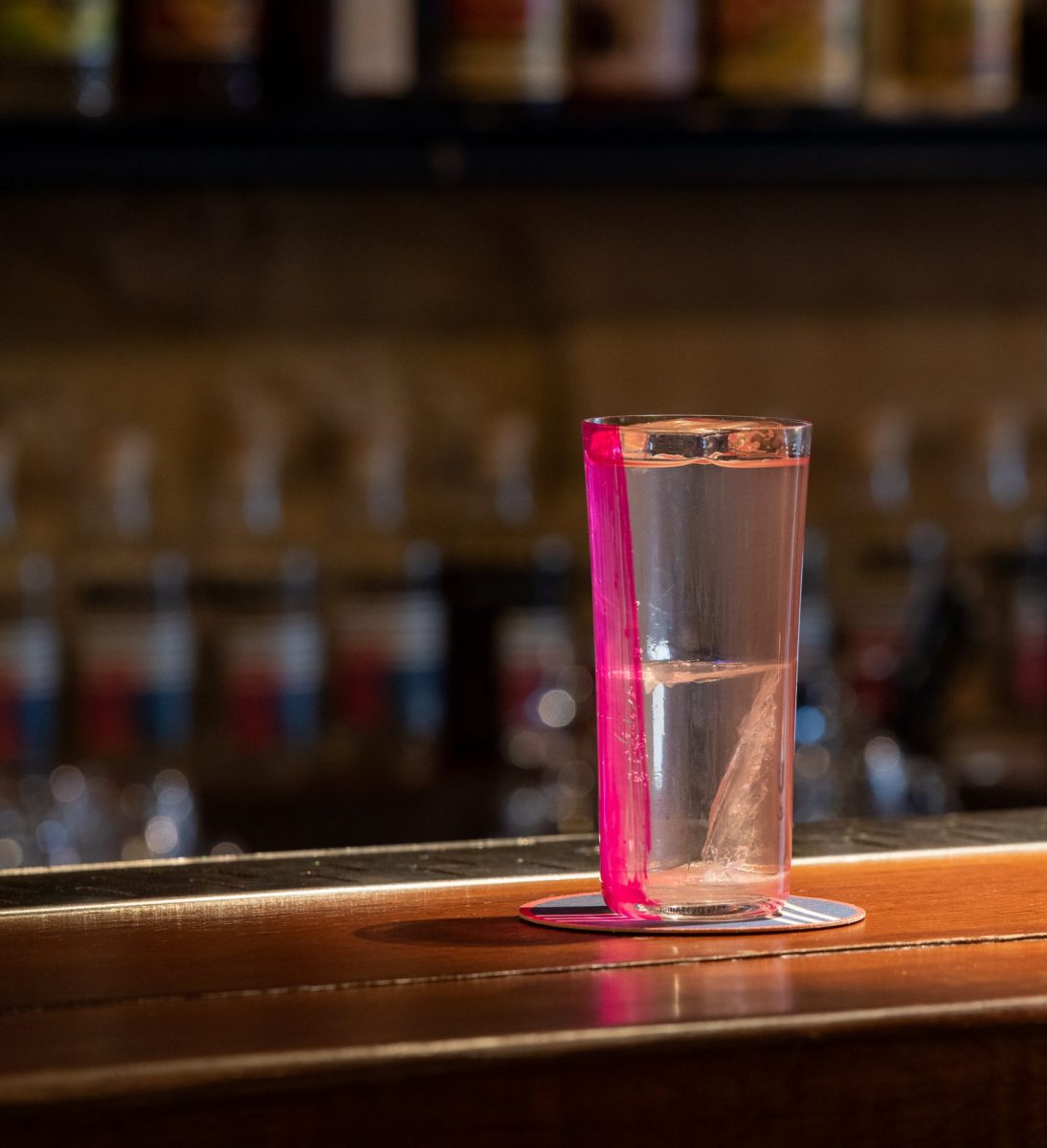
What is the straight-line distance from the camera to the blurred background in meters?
1.77

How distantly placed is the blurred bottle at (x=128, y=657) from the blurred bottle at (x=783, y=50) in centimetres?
77

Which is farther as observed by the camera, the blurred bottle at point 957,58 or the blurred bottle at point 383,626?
the blurred bottle at point 383,626

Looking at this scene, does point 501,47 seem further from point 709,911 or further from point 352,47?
point 709,911

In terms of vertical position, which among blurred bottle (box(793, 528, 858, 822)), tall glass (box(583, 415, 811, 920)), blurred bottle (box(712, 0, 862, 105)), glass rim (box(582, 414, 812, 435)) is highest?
blurred bottle (box(712, 0, 862, 105))

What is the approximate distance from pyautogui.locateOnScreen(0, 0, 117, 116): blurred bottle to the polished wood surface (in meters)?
1.39

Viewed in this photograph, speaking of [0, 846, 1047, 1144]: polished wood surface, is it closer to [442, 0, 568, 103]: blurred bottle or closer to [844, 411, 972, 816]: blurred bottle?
[844, 411, 972, 816]: blurred bottle

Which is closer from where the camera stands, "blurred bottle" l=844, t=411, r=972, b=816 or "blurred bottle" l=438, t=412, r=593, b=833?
"blurred bottle" l=844, t=411, r=972, b=816

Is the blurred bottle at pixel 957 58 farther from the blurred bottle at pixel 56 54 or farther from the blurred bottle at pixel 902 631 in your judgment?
the blurred bottle at pixel 56 54

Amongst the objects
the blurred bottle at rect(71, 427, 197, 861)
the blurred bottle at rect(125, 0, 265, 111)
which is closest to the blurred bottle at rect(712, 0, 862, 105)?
the blurred bottle at rect(125, 0, 265, 111)

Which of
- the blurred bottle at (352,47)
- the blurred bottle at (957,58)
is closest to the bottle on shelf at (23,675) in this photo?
the blurred bottle at (352,47)

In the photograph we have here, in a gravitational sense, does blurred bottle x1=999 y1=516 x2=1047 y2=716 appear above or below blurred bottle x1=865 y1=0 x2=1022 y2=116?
below

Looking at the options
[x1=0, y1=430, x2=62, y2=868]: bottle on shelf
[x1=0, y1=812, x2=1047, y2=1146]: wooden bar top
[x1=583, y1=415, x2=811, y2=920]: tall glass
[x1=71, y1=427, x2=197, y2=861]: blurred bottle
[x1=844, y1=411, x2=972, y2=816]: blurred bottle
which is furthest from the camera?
[x1=71, y1=427, x2=197, y2=861]: blurred bottle

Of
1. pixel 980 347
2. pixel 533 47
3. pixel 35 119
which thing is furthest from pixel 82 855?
pixel 980 347

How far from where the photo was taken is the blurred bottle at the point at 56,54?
1737 mm
